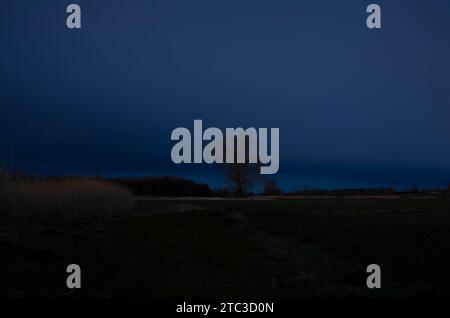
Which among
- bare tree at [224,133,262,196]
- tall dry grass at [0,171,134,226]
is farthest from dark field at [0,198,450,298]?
bare tree at [224,133,262,196]

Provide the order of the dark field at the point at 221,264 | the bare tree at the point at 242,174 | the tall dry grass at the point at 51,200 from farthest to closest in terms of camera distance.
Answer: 1. the bare tree at the point at 242,174
2. the tall dry grass at the point at 51,200
3. the dark field at the point at 221,264

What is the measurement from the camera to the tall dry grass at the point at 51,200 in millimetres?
19391

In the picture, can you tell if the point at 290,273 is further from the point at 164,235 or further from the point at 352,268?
the point at 164,235

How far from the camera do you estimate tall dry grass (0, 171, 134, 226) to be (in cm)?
1939

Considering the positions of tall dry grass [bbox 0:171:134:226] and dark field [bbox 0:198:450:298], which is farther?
tall dry grass [bbox 0:171:134:226]

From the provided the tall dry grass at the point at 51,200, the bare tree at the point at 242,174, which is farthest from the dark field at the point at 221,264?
the bare tree at the point at 242,174

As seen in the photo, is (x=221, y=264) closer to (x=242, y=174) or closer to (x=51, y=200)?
(x=51, y=200)

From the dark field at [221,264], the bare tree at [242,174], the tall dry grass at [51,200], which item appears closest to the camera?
the dark field at [221,264]

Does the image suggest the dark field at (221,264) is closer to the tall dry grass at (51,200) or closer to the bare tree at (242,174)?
the tall dry grass at (51,200)

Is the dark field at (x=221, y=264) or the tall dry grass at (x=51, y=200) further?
the tall dry grass at (x=51, y=200)

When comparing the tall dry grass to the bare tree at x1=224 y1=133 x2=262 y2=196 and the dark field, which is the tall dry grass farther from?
the bare tree at x1=224 y1=133 x2=262 y2=196

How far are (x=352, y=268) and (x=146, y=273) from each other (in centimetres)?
534
